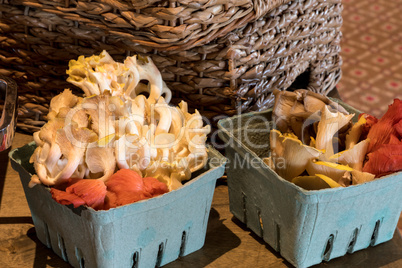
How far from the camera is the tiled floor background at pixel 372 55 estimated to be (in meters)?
1.48

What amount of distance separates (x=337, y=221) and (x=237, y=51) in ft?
0.83

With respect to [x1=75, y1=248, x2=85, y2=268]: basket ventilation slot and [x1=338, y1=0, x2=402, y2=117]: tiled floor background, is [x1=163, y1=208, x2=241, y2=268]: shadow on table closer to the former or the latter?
[x1=75, y1=248, x2=85, y2=268]: basket ventilation slot

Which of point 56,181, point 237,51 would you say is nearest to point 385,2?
point 237,51

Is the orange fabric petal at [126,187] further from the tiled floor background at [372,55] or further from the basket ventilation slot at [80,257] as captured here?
the tiled floor background at [372,55]

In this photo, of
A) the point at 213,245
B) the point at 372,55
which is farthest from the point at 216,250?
the point at 372,55

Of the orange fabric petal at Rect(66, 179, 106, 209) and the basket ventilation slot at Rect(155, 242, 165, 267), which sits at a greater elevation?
the orange fabric petal at Rect(66, 179, 106, 209)

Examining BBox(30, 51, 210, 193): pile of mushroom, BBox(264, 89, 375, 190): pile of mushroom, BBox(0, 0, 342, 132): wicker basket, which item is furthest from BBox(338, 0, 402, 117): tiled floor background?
BBox(30, 51, 210, 193): pile of mushroom

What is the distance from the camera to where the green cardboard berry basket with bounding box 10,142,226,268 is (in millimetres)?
490

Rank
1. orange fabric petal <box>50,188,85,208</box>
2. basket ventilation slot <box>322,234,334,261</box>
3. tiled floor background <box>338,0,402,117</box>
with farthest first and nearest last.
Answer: tiled floor background <box>338,0,402,117</box>, basket ventilation slot <box>322,234,334,261</box>, orange fabric petal <box>50,188,85,208</box>

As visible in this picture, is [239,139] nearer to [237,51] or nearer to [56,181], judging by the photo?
[237,51]

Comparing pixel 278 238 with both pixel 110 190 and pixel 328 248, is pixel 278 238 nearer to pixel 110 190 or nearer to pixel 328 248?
pixel 328 248

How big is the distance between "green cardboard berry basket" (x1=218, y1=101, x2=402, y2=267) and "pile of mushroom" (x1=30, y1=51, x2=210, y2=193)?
75mm

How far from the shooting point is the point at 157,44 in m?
0.62

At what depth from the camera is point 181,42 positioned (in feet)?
2.00
